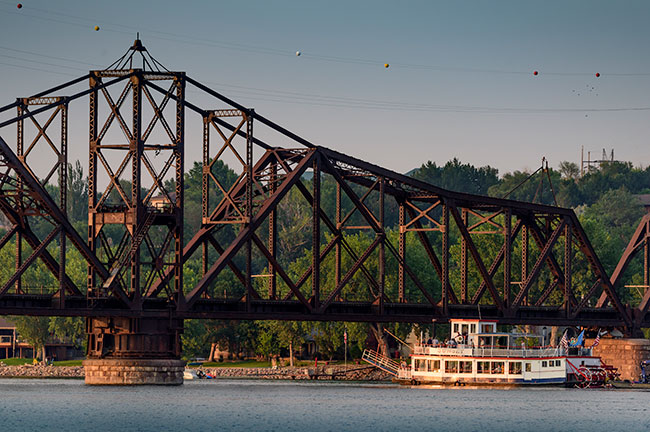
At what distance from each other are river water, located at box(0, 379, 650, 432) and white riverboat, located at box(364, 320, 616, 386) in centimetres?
132

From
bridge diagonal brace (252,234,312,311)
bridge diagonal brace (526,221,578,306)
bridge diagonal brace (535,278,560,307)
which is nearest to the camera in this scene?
bridge diagonal brace (252,234,312,311)

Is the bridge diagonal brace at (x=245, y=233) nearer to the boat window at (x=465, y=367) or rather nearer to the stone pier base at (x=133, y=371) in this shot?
the stone pier base at (x=133, y=371)

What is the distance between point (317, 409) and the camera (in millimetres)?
118188

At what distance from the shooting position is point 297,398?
429 ft

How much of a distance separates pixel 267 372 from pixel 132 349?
54.7 meters

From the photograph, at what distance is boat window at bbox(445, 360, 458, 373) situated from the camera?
14562 centimetres

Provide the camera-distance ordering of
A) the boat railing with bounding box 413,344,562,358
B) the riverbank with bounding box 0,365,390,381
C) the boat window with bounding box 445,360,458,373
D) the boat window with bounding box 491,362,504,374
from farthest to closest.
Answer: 1. the riverbank with bounding box 0,365,390,381
2. the boat window with bounding box 445,360,458,373
3. the boat window with bounding box 491,362,504,374
4. the boat railing with bounding box 413,344,562,358

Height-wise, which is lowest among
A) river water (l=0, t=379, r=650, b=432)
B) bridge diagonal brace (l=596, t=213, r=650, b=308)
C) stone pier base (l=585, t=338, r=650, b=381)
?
river water (l=0, t=379, r=650, b=432)

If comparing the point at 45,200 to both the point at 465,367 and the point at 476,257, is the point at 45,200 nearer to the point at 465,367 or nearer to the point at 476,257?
the point at 476,257

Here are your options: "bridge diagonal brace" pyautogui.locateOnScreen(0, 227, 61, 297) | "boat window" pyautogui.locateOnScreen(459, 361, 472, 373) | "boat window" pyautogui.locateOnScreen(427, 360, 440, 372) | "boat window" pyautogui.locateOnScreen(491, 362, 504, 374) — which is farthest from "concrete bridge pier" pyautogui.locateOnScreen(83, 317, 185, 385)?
"boat window" pyautogui.locateOnScreen(491, 362, 504, 374)

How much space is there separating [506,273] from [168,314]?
1411 inches

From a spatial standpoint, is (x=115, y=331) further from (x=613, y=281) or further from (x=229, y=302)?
(x=613, y=281)

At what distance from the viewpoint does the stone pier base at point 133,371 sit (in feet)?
429

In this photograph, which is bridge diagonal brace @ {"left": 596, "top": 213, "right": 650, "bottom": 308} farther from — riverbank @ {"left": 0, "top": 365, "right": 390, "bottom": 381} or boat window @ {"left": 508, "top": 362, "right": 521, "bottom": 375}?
riverbank @ {"left": 0, "top": 365, "right": 390, "bottom": 381}
